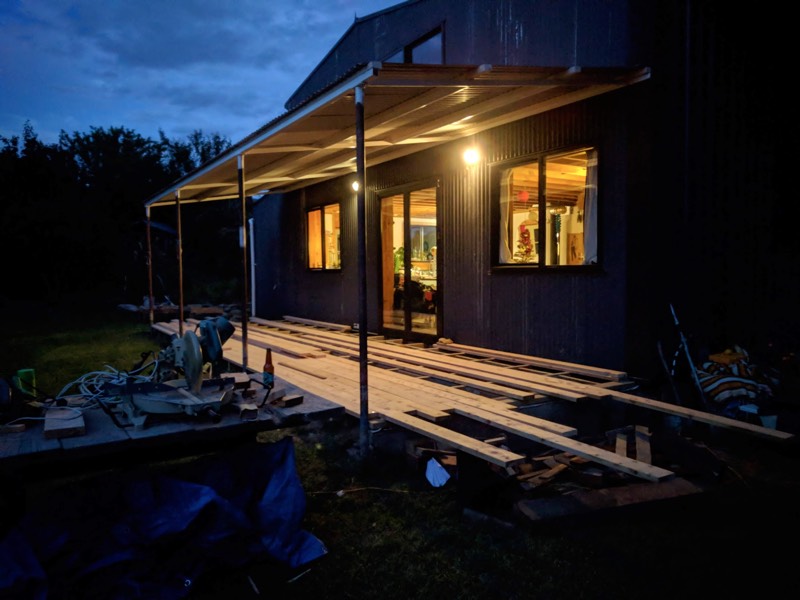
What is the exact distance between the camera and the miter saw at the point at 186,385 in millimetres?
2861

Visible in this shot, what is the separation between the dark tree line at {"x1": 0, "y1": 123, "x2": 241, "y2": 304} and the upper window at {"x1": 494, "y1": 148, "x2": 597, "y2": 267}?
11.9 meters

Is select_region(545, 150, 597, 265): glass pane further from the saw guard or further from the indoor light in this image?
the saw guard

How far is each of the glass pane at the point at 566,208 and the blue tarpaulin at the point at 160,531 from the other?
414 cm

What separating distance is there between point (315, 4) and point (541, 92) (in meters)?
202

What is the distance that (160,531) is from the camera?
254 centimetres

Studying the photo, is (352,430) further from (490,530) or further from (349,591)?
(349,591)

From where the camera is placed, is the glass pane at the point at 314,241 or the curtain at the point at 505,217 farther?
the glass pane at the point at 314,241

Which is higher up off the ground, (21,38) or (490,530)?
(21,38)

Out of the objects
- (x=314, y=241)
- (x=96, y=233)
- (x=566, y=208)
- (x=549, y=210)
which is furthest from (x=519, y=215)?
(x=96, y=233)

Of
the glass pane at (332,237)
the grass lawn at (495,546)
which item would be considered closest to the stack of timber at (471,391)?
the grass lawn at (495,546)

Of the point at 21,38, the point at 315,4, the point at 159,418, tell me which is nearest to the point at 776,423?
the point at 159,418

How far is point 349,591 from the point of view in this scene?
8.48ft

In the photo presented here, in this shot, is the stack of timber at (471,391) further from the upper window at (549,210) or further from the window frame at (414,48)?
the window frame at (414,48)

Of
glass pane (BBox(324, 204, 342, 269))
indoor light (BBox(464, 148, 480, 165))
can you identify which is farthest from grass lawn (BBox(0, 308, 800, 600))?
glass pane (BBox(324, 204, 342, 269))
